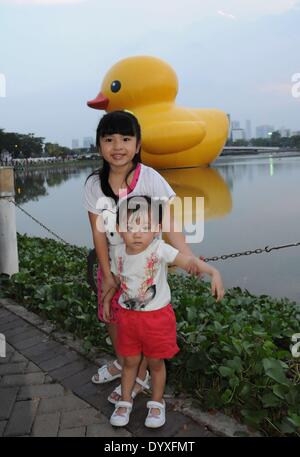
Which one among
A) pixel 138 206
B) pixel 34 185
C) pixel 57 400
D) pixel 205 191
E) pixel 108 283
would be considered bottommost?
pixel 57 400

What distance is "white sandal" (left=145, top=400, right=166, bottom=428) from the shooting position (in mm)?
1821

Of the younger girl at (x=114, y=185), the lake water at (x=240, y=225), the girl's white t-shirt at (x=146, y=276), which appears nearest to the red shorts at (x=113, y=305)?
the younger girl at (x=114, y=185)

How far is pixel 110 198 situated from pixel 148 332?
23.9 inches

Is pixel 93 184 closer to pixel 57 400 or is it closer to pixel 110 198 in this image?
pixel 110 198

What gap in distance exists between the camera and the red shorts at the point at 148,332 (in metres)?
1.81

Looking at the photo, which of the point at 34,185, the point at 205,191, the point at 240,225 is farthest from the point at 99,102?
Result: the point at 34,185

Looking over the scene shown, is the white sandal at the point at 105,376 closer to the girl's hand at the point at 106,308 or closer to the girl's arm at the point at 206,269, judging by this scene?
the girl's hand at the point at 106,308

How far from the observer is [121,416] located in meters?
1.85

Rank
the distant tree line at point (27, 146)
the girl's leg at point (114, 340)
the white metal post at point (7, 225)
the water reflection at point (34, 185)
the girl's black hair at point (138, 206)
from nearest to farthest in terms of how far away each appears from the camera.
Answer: the girl's black hair at point (138, 206)
the girl's leg at point (114, 340)
the white metal post at point (7, 225)
the water reflection at point (34, 185)
the distant tree line at point (27, 146)

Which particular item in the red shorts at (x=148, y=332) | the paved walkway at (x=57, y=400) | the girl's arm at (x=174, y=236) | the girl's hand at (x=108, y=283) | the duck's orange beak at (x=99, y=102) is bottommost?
the paved walkway at (x=57, y=400)

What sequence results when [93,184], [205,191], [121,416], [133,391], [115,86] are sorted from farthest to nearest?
[115,86] → [205,191] → [133,391] → [93,184] → [121,416]

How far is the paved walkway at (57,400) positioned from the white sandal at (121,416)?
26 mm

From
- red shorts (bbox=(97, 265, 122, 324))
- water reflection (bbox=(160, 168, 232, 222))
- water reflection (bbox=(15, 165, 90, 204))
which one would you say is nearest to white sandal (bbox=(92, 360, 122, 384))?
red shorts (bbox=(97, 265, 122, 324))

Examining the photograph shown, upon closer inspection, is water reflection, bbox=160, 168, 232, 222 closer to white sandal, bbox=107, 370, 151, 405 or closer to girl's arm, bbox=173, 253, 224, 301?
white sandal, bbox=107, 370, 151, 405
